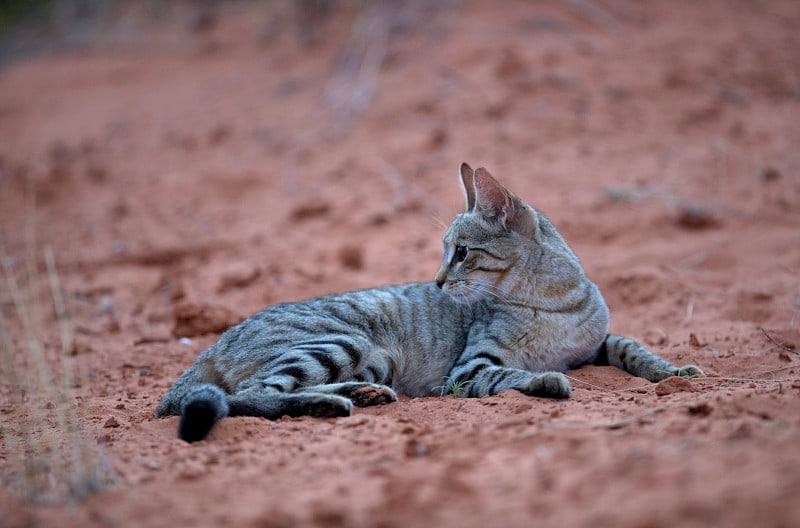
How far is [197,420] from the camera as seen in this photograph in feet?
12.3

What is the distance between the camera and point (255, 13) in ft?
53.5

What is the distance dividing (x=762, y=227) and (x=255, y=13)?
1229 centimetres

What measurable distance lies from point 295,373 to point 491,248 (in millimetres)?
1542

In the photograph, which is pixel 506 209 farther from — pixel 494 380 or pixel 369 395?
pixel 369 395

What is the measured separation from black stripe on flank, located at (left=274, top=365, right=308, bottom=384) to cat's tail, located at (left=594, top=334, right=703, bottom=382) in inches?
80.5

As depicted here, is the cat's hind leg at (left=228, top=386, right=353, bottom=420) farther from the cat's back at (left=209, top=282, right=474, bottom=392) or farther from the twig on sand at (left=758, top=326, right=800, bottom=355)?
the twig on sand at (left=758, top=326, right=800, bottom=355)

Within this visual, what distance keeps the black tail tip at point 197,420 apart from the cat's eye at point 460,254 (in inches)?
78.3

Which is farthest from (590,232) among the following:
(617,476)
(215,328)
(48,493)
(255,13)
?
(255,13)

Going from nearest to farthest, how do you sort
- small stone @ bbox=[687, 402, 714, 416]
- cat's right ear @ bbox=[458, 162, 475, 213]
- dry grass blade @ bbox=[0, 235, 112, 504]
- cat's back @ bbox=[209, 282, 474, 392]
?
dry grass blade @ bbox=[0, 235, 112, 504]
small stone @ bbox=[687, 402, 714, 416]
cat's back @ bbox=[209, 282, 474, 392]
cat's right ear @ bbox=[458, 162, 475, 213]

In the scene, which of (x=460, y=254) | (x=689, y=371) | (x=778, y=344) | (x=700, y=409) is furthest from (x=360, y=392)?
(x=778, y=344)

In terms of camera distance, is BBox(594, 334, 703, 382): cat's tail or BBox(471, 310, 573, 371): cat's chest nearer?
BBox(594, 334, 703, 382): cat's tail

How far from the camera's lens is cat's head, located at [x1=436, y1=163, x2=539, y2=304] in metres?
4.92

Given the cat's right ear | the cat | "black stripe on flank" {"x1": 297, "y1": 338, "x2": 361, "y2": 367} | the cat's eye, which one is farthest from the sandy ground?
the cat's right ear

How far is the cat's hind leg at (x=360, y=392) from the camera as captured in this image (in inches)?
171
